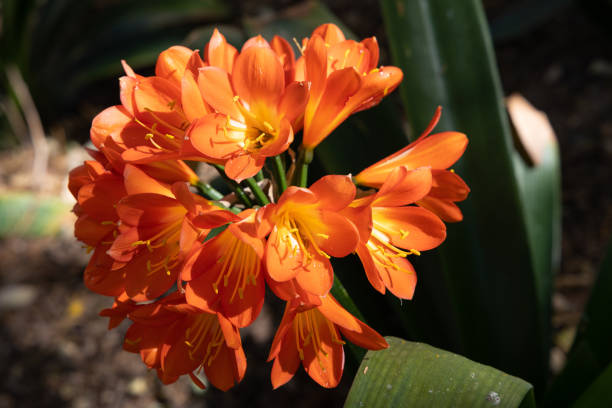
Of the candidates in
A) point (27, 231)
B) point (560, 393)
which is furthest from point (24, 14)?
point (560, 393)

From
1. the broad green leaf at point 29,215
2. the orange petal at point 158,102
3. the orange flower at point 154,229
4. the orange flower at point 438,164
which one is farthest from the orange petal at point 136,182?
the broad green leaf at point 29,215

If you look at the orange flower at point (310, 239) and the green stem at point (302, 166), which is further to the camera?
the green stem at point (302, 166)

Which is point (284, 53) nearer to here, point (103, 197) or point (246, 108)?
point (246, 108)

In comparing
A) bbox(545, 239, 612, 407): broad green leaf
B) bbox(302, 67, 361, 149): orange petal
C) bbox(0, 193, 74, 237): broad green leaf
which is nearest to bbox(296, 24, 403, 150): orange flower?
bbox(302, 67, 361, 149): orange petal

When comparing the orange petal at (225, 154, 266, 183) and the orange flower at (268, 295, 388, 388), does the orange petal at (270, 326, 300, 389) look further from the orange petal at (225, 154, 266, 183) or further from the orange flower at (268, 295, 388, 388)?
the orange petal at (225, 154, 266, 183)

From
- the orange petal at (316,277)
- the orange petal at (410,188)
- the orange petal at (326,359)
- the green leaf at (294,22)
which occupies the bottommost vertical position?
the orange petal at (326,359)

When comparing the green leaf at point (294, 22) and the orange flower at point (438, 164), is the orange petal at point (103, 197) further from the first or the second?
the green leaf at point (294, 22)

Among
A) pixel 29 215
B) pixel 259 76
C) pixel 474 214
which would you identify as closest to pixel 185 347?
pixel 259 76

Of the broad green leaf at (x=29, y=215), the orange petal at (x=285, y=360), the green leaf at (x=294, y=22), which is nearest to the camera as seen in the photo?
the orange petal at (x=285, y=360)
